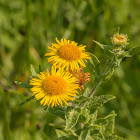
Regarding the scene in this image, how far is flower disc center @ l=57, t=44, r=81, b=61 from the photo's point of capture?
6.01ft

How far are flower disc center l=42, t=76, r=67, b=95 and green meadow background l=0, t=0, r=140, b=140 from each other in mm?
1316

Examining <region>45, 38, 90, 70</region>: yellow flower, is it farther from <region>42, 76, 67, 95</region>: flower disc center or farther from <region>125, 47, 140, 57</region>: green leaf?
<region>125, 47, 140, 57</region>: green leaf

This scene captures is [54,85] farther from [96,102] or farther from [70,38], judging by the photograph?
[70,38]

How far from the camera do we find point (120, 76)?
347 centimetres

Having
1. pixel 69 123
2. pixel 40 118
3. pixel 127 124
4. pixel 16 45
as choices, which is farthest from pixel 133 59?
pixel 69 123

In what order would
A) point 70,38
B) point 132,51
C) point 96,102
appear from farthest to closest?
point 70,38
point 96,102
point 132,51

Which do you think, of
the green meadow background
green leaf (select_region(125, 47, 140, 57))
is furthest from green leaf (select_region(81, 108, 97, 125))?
the green meadow background

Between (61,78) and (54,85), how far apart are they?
8 centimetres

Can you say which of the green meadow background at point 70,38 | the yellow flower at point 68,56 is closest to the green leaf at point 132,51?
the yellow flower at point 68,56

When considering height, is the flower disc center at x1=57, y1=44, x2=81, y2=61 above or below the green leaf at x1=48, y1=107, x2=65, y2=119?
above

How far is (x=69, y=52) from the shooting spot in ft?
6.01

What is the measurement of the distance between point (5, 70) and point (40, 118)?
3.18 feet

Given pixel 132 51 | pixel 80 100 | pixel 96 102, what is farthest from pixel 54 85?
pixel 132 51

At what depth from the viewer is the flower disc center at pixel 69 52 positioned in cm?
183
